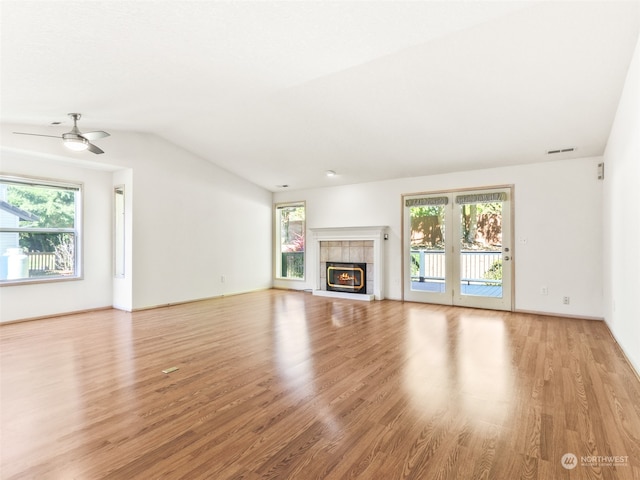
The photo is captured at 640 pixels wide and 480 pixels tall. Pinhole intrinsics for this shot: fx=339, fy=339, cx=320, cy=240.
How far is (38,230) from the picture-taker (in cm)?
520

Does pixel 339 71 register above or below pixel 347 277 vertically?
above

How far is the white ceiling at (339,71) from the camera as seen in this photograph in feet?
7.94

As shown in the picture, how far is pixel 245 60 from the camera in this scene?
10.3 feet

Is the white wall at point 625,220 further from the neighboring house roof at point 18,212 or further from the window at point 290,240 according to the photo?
the neighboring house roof at point 18,212

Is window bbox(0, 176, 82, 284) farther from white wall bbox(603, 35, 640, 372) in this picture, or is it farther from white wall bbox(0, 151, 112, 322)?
white wall bbox(603, 35, 640, 372)

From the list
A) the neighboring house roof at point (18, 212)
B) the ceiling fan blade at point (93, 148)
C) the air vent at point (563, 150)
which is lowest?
the neighboring house roof at point (18, 212)

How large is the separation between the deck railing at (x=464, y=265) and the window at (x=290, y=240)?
2.89m

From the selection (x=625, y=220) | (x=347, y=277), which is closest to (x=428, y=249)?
(x=347, y=277)

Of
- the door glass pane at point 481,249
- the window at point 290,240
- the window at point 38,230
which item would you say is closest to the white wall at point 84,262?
the window at point 38,230

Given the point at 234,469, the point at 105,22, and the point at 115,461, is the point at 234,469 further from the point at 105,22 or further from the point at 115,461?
the point at 105,22

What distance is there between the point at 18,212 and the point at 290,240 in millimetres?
5148

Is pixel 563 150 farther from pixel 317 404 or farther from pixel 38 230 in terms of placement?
pixel 38 230

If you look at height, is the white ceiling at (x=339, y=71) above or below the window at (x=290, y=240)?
above

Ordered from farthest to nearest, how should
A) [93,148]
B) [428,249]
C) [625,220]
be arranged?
[428,249] → [93,148] → [625,220]
